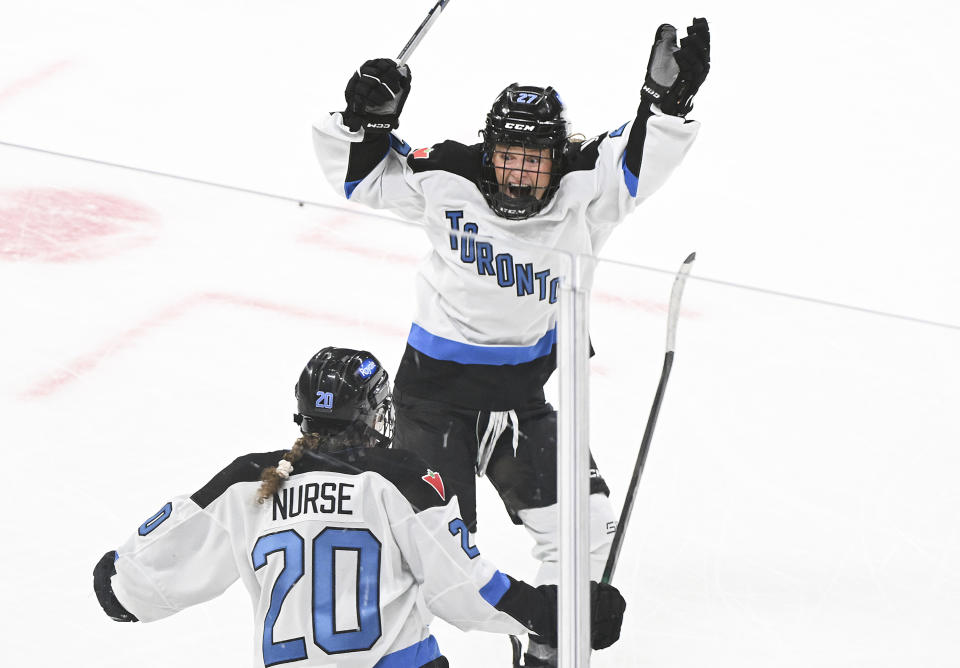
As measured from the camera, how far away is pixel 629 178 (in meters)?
2.44

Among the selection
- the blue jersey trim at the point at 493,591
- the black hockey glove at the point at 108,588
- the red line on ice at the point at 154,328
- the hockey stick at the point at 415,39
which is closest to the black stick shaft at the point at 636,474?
the blue jersey trim at the point at 493,591

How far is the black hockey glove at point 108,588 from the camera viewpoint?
1.92 metres

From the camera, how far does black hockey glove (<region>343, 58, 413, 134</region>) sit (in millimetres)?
2461

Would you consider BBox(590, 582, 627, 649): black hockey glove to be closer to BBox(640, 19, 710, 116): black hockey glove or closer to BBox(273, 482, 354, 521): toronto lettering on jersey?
BBox(273, 482, 354, 521): toronto lettering on jersey

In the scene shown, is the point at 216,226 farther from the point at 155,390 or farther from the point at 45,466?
the point at 45,466

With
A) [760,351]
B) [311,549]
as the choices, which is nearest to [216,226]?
[311,549]

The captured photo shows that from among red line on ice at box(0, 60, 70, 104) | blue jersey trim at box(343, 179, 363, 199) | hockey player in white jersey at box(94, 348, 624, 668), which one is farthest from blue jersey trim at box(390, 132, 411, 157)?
red line on ice at box(0, 60, 70, 104)

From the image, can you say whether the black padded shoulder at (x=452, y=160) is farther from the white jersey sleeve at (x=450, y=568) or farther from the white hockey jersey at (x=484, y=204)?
the white jersey sleeve at (x=450, y=568)

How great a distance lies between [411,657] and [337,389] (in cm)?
38

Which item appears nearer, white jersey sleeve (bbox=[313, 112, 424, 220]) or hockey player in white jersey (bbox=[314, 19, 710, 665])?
hockey player in white jersey (bbox=[314, 19, 710, 665])

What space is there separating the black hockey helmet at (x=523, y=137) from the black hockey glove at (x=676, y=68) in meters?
0.17

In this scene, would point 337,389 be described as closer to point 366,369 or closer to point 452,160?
point 366,369

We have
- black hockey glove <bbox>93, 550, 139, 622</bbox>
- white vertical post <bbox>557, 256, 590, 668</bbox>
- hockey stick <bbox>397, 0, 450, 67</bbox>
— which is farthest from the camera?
hockey stick <bbox>397, 0, 450, 67</bbox>

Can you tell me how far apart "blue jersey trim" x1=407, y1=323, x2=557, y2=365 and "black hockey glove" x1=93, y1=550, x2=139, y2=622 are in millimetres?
516
